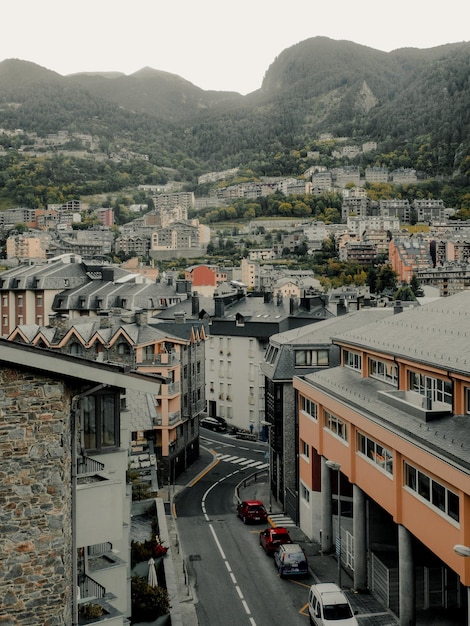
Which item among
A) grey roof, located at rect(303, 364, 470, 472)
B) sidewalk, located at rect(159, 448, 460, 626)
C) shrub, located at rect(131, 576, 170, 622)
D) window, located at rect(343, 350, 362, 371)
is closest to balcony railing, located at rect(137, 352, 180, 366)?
sidewalk, located at rect(159, 448, 460, 626)

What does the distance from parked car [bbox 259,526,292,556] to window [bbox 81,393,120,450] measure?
2346cm

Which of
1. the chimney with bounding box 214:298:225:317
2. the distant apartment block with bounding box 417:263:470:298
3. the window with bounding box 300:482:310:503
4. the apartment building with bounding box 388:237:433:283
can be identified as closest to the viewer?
the window with bounding box 300:482:310:503

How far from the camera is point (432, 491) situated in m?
21.7

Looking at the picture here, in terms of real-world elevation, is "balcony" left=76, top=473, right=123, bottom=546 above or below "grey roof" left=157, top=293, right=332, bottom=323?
above

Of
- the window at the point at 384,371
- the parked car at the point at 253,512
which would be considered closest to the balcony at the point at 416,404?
the window at the point at 384,371

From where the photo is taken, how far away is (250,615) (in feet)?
91.0

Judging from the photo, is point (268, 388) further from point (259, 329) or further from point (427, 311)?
point (259, 329)

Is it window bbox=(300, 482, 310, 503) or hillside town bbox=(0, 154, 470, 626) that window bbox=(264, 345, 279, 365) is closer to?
hillside town bbox=(0, 154, 470, 626)

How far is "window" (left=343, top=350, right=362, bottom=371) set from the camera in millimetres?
35875

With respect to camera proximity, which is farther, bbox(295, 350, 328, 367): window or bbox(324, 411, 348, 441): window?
bbox(295, 350, 328, 367): window

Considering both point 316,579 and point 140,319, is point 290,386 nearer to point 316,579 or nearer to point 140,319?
point 316,579

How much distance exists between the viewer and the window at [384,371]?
100 ft

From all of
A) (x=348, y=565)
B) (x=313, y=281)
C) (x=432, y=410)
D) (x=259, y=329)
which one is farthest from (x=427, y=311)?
(x=313, y=281)

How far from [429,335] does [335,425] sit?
7259mm
